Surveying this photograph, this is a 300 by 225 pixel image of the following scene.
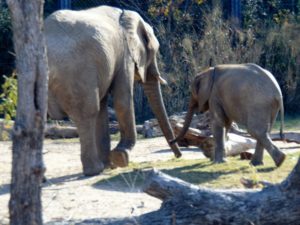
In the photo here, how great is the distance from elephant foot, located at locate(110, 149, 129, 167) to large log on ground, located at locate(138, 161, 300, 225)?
5013 millimetres

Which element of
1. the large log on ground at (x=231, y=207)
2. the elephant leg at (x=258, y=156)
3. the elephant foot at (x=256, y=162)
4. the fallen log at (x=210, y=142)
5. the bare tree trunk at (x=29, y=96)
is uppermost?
the bare tree trunk at (x=29, y=96)

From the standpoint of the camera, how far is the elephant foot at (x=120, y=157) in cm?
1117

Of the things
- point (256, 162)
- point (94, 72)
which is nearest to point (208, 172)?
point (256, 162)

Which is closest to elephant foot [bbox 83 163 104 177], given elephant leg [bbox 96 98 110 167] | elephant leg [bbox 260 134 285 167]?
elephant leg [bbox 96 98 110 167]

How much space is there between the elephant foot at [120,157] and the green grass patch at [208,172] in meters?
0.09

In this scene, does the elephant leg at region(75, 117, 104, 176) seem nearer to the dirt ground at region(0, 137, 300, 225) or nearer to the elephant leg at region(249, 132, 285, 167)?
the dirt ground at region(0, 137, 300, 225)

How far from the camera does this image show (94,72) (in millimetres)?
10633

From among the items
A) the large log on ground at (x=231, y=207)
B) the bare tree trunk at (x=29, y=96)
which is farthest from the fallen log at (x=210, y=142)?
the bare tree trunk at (x=29, y=96)

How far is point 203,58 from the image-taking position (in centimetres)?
→ 1889

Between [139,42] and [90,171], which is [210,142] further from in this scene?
[90,171]

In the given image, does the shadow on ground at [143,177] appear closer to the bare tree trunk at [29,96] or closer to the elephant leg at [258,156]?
the elephant leg at [258,156]

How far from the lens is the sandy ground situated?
800 cm

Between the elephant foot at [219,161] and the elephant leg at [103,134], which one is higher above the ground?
the elephant leg at [103,134]

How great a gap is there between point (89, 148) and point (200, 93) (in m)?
1.98
